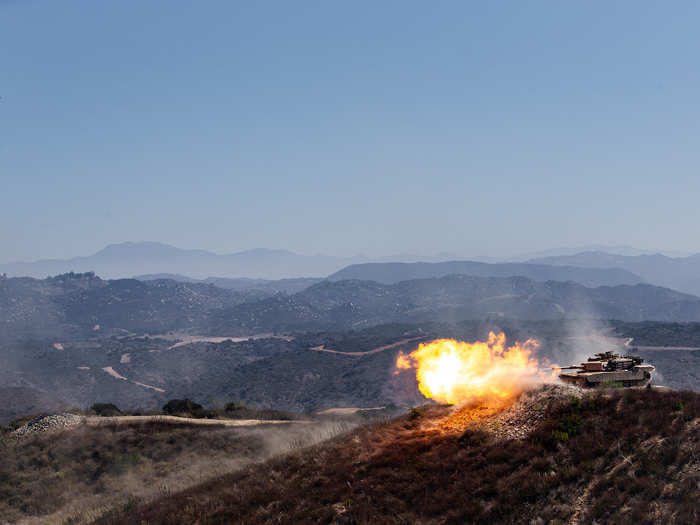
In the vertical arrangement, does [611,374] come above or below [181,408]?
above

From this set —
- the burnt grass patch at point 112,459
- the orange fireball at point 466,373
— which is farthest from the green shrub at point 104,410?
the orange fireball at point 466,373

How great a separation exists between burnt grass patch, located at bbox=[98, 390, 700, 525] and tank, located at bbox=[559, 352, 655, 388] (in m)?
4.22

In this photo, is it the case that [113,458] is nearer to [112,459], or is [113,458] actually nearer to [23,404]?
[112,459]

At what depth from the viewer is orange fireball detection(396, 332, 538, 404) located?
3319cm

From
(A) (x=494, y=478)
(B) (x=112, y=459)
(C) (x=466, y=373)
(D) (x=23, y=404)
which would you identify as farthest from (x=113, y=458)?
(D) (x=23, y=404)

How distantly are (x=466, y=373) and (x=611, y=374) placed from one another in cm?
1038

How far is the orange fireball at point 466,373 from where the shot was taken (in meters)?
33.2

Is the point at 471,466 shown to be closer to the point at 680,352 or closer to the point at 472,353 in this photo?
the point at 472,353

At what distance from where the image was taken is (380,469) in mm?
24438

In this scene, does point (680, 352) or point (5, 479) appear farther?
point (680, 352)

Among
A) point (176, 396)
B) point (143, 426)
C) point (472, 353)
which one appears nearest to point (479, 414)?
point (472, 353)

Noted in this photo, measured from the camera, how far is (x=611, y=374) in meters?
29.7

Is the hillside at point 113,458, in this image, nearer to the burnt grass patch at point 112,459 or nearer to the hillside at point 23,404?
the burnt grass patch at point 112,459

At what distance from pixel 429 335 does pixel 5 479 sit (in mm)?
165177
